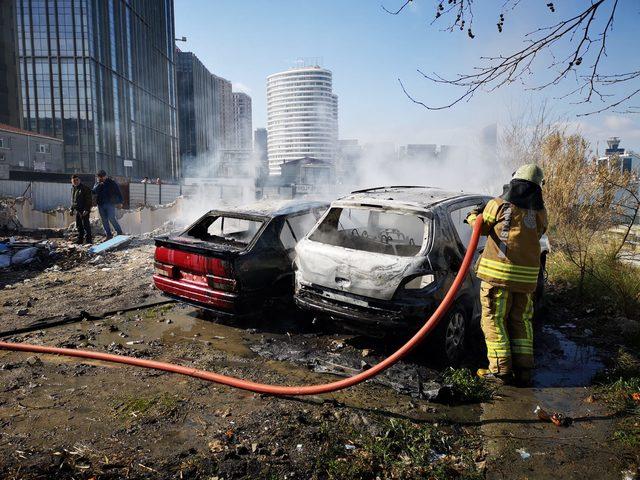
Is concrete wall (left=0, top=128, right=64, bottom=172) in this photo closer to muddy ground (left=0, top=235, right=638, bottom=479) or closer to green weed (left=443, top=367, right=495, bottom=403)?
muddy ground (left=0, top=235, right=638, bottom=479)

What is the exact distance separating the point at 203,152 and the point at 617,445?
8290 cm

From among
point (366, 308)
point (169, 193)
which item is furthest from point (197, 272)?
point (169, 193)

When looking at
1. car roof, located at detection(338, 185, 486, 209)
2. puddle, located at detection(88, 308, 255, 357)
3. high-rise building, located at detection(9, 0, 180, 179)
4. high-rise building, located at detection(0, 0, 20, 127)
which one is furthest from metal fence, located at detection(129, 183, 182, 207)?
high-rise building, located at detection(0, 0, 20, 127)

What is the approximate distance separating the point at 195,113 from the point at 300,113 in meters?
59.7

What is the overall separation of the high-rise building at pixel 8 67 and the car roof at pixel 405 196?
200ft

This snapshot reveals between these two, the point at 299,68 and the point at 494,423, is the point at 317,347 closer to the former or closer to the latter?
the point at 494,423

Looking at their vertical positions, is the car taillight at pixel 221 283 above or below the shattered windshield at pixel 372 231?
below

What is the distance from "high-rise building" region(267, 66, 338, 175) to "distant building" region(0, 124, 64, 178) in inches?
3482

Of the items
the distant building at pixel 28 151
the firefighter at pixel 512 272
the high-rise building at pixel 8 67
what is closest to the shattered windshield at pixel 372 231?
the firefighter at pixel 512 272

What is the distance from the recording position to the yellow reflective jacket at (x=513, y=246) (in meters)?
3.79

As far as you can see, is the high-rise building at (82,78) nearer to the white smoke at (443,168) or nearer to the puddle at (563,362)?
the white smoke at (443,168)

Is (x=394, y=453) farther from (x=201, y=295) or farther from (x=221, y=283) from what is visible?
(x=201, y=295)

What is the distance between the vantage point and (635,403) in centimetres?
347

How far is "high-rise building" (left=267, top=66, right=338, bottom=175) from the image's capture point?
130 metres
